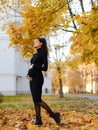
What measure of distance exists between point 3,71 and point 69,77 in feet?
86.6

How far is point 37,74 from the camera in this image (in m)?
8.15

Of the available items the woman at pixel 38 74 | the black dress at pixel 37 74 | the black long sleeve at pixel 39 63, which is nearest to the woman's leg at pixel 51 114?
the woman at pixel 38 74

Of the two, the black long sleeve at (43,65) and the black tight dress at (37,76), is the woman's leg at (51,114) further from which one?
the black long sleeve at (43,65)

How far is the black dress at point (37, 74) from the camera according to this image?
8078 millimetres

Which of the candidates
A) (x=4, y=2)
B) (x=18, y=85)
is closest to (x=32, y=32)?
(x=4, y=2)

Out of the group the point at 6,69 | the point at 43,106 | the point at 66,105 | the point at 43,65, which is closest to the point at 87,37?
the point at 43,65

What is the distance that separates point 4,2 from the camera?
1642cm

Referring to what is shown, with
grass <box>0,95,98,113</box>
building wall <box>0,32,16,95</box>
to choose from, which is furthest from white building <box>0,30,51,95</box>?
grass <box>0,95,98,113</box>

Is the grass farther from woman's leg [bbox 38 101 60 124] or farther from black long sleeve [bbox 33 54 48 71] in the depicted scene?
black long sleeve [bbox 33 54 48 71]

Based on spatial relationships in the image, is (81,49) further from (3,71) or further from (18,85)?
(18,85)

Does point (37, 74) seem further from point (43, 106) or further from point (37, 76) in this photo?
point (43, 106)

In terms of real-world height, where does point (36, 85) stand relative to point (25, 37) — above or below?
below

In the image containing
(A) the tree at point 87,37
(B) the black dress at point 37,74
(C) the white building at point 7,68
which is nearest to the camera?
(A) the tree at point 87,37

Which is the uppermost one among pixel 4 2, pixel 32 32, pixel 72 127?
pixel 4 2
